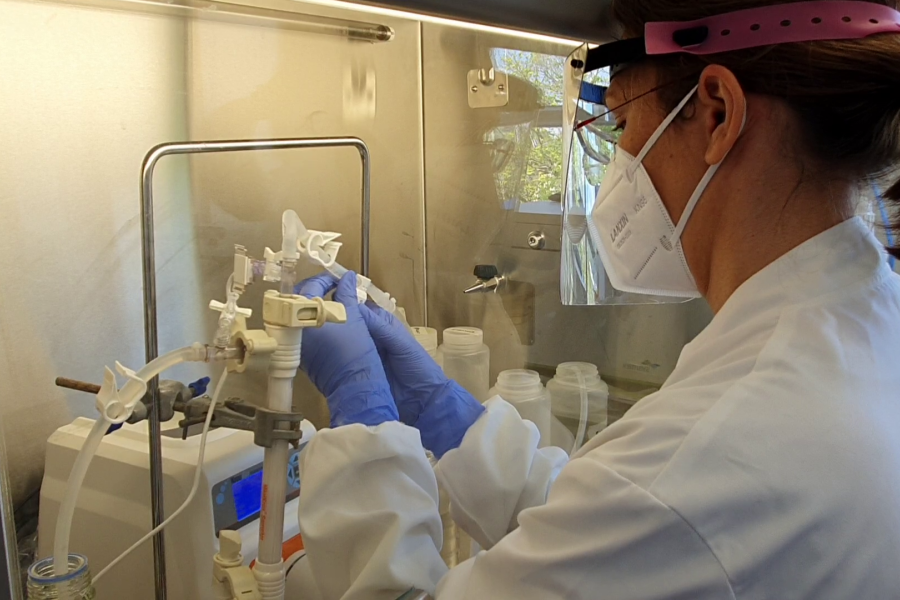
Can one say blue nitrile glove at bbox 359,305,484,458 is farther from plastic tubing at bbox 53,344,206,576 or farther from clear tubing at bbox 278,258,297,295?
plastic tubing at bbox 53,344,206,576

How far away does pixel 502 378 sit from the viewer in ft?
5.09

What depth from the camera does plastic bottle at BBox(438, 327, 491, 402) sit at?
1.56 metres

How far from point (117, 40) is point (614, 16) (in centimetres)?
70

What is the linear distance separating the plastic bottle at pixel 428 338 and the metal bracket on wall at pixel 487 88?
481 mm

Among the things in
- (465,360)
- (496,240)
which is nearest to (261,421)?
(465,360)

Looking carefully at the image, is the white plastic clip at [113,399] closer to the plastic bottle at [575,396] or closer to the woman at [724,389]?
the woman at [724,389]

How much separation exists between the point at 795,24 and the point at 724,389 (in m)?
0.35

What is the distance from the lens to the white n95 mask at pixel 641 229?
2.89ft

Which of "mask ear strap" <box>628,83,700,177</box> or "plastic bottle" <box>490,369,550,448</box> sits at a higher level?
"mask ear strap" <box>628,83,700,177</box>

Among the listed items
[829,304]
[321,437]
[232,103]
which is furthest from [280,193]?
[829,304]

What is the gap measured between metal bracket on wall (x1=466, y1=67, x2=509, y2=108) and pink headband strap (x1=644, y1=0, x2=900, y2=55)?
84 centimetres

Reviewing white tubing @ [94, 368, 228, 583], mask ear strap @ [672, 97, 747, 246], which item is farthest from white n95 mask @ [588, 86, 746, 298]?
white tubing @ [94, 368, 228, 583]

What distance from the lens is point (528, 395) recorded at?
1538mm

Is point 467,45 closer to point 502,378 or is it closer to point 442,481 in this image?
point 502,378
